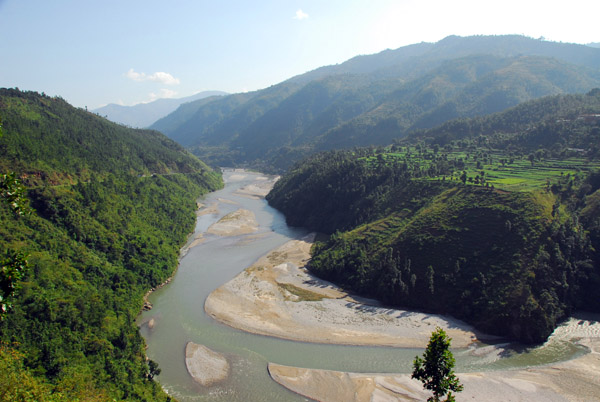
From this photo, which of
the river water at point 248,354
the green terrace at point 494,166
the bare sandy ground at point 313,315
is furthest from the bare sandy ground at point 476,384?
the green terrace at point 494,166

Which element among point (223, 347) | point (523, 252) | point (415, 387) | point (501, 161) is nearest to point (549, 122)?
point (501, 161)

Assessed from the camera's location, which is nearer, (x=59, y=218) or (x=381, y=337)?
(x=381, y=337)

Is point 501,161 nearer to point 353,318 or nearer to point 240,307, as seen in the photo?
point 353,318

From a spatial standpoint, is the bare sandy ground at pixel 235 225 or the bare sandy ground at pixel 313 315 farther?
the bare sandy ground at pixel 235 225

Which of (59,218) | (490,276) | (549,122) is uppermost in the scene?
(549,122)

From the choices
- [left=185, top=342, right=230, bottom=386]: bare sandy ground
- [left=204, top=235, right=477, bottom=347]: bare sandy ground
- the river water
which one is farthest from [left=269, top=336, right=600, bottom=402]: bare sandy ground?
[left=204, top=235, right=477, bottom=347]: bare sandy ground

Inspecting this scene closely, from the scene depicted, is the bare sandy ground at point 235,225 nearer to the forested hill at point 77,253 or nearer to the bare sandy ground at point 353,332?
the forested hill at point 77,253

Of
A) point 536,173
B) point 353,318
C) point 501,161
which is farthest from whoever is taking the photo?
point 501,161

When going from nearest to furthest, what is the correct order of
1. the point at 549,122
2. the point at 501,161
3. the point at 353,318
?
the point at 353,318 < the point at 501,161 < the point at 549,122
